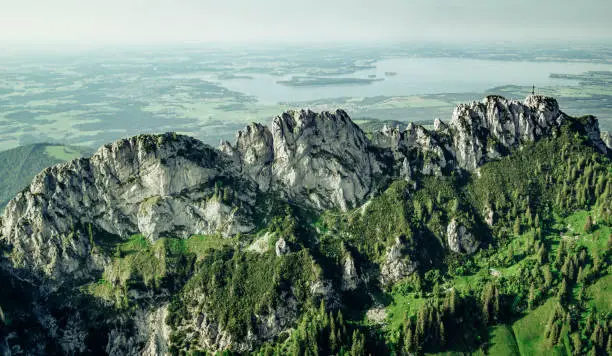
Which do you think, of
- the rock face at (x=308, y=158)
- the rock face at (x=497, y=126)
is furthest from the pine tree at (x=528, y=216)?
the rock face at (x=308, y=158)

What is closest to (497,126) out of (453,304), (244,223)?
(453,304)

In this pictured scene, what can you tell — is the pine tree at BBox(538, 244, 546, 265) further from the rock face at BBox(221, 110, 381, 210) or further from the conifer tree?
the rock face at BBox(221, 110, 381, 210)

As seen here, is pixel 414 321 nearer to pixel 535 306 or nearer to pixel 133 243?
pixel 535 306

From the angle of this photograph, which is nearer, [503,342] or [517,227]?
[503,342]

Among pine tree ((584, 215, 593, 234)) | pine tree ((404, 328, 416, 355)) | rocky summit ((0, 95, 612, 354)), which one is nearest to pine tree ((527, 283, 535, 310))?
rocky summit ((0, 95, 612, 354))

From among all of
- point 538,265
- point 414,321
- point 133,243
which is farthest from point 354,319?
point 133,243

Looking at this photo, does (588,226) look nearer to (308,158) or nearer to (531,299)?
(531,299)
